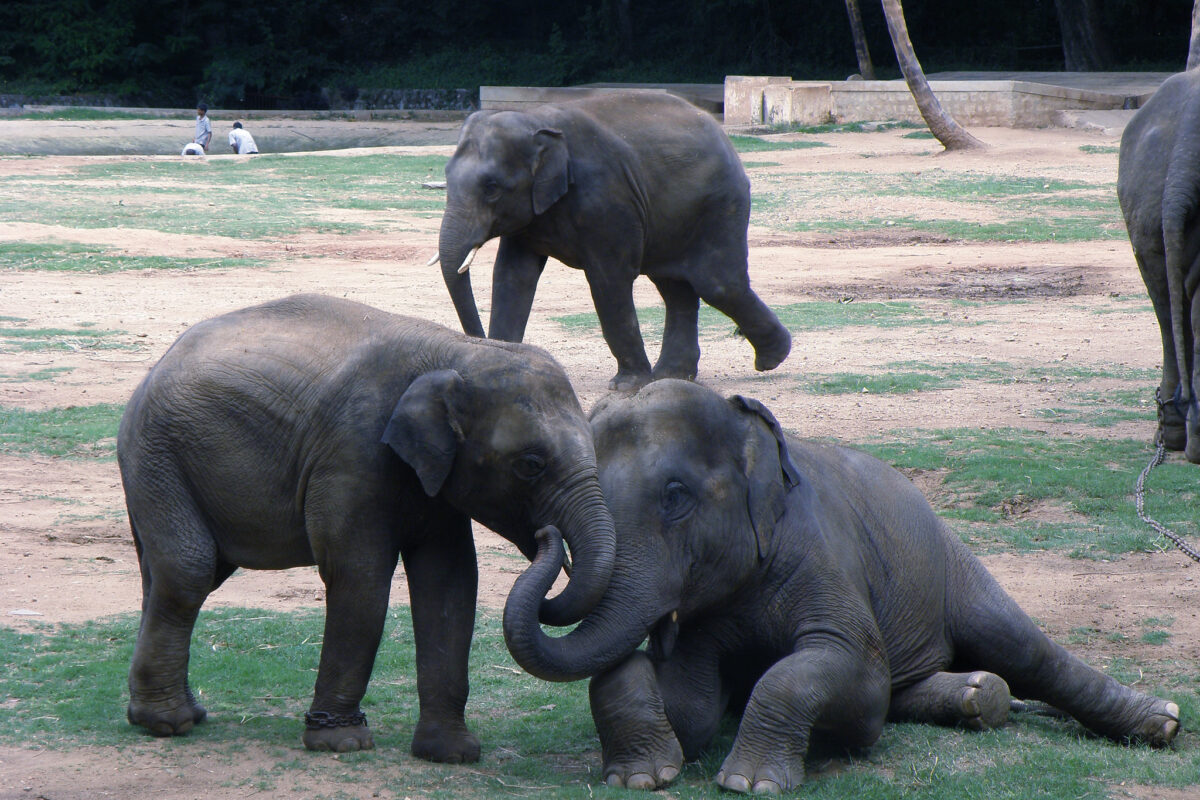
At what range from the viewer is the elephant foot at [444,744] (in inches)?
167

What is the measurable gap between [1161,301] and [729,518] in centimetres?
494

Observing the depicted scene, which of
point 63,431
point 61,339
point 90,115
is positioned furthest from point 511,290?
point 90,115

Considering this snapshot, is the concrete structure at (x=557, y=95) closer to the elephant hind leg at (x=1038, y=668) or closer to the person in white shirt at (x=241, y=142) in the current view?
the person in white shirt at (x=241, y=142)

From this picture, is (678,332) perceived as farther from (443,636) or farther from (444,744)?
(444,744)

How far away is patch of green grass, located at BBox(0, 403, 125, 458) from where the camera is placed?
8266 mm

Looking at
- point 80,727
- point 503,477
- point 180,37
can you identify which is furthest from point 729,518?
point 180,37

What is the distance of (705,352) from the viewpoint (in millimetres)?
11906

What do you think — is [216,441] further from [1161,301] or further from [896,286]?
[896,286]

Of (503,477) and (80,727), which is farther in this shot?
(80,727)

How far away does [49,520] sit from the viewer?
6934mm

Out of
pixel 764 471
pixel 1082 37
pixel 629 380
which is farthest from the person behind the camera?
pixel 1082 37

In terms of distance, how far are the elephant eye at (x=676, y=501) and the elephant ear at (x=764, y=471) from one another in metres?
0.19

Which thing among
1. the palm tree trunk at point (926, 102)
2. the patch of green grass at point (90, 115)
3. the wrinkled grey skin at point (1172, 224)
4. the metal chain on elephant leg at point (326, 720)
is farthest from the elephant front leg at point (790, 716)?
the patch of green grass at point (90, 115)

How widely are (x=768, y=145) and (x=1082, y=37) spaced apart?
49.8 feet
